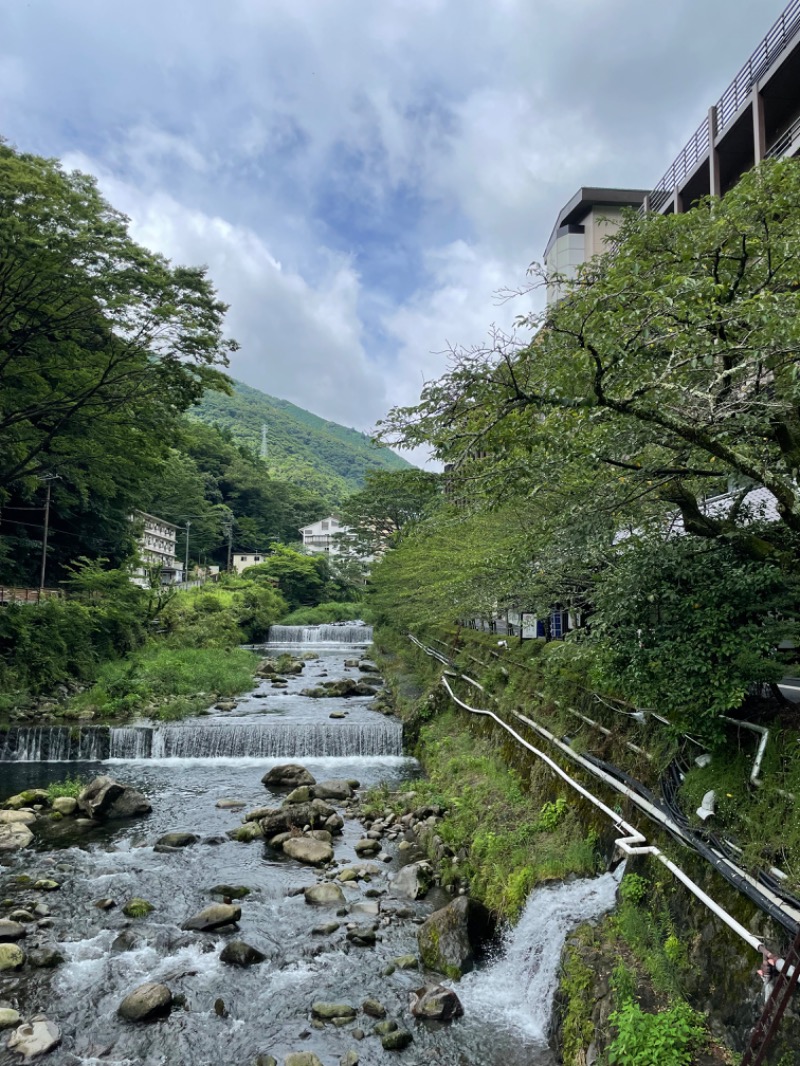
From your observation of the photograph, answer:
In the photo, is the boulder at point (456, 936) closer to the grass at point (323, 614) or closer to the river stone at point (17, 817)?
the river stone at point (17, 817)

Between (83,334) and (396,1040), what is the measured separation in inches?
701

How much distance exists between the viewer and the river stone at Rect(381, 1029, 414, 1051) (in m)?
6.19

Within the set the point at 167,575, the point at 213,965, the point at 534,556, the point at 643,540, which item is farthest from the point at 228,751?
the point at 167,575

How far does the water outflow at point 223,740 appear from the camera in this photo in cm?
1753

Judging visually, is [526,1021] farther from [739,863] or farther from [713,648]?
[713,648]

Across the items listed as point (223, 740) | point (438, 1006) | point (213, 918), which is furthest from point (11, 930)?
point (223, 740)

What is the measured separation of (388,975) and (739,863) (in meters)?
4.58

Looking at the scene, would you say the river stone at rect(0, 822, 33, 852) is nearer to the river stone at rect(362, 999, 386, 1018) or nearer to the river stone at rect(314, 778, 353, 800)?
the river stone at rect(314, 778, 353, 800)

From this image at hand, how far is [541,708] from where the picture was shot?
36.9 feet

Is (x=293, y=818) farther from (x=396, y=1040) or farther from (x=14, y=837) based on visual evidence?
(x=396, y=1040)

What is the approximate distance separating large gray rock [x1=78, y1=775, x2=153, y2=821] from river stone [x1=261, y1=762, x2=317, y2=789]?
289cm

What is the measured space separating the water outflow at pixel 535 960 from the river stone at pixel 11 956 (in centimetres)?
550

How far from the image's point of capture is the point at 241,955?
25.5 ft

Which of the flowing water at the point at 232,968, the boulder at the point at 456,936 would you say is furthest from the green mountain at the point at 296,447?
the boulder at the point at 456,936
